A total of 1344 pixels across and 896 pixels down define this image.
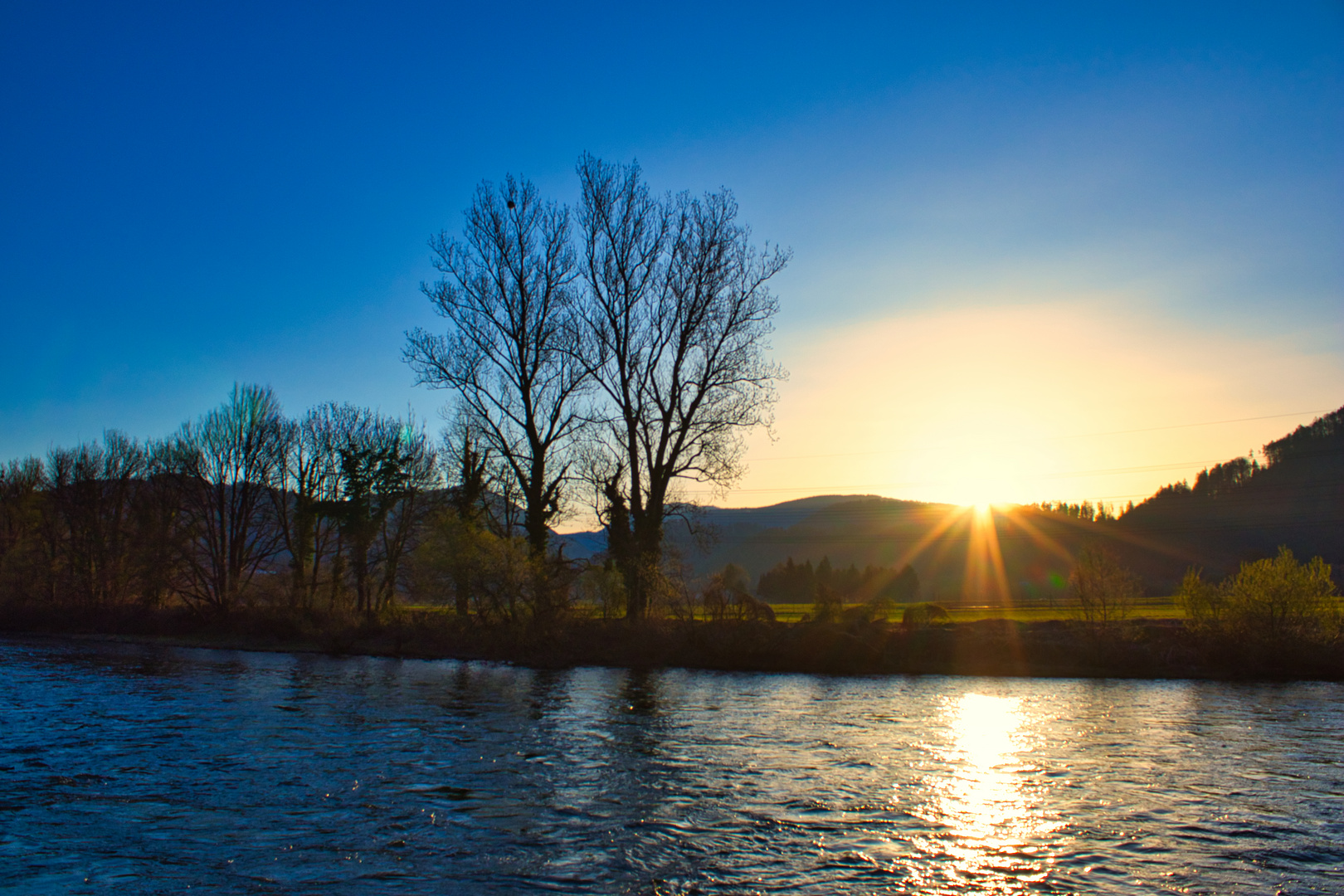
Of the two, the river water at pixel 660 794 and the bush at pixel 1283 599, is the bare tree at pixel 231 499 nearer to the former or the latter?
the river water at pixel 660 794

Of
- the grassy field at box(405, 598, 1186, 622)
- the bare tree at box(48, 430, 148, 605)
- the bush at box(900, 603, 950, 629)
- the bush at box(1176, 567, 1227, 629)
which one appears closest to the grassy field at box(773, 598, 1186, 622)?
the grassy field at box(405, 598, 1186, 622)

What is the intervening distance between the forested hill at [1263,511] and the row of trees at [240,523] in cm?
12888

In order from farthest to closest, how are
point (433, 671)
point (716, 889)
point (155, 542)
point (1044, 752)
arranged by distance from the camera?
point (155, 542), point (433, 671), point (1044, 752), point (716, 889)

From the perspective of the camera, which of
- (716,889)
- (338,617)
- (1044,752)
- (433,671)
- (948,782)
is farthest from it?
(338,617)

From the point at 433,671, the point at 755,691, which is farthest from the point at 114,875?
the point at 433,671

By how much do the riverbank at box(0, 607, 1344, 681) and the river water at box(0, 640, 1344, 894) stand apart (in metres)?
9.10

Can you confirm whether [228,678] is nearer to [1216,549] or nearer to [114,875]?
[114,875]

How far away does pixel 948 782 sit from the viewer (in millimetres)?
15797

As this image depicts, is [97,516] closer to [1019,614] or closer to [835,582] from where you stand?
[1019,614]

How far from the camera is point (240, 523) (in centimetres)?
5966

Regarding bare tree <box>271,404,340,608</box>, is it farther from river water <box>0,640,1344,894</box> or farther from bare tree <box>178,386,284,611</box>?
river water <box>0,640,1344,894</box>

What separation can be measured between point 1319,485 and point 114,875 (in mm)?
171095

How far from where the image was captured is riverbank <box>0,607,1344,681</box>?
3625 cm

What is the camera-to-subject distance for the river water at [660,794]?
10625 mm
